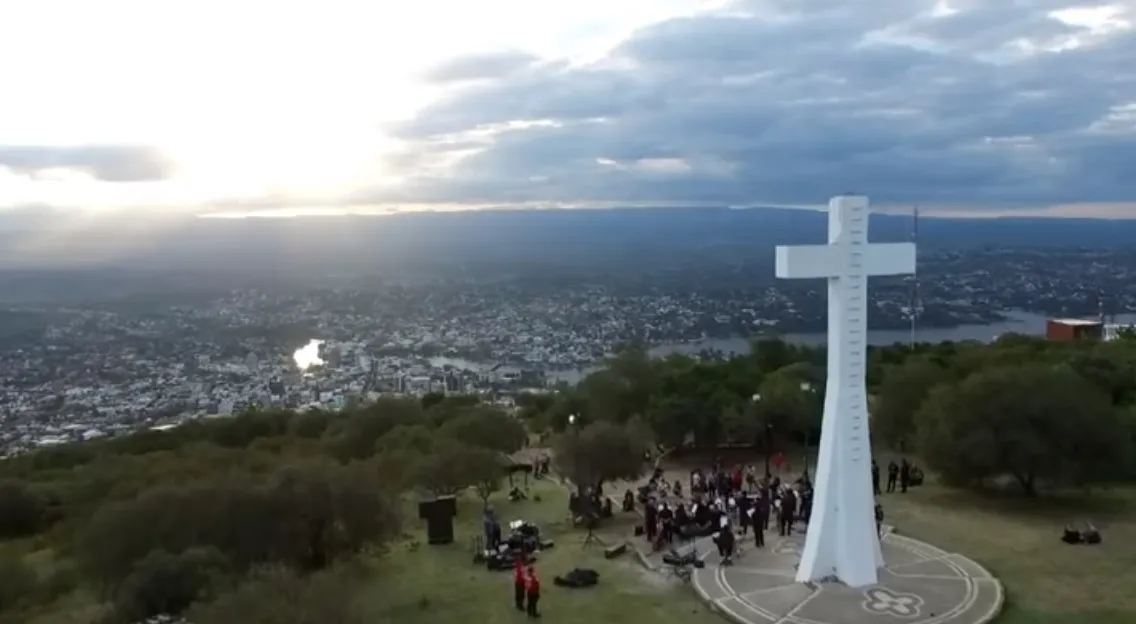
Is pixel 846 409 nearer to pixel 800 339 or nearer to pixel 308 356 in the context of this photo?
pixel 800 339

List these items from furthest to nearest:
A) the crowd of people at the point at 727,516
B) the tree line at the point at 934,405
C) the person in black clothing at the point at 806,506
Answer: the tree line at the point at 934,405 < the person in black clothing at the point at 806,506 < the crowd of people at the point at 727,516

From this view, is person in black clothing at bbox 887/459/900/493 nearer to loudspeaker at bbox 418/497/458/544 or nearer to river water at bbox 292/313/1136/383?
loudspeaker at bbox 418/497/458/544

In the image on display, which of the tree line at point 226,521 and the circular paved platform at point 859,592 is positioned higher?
the tree line at point 226,521

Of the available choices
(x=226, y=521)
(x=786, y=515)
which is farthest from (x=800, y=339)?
(x=226, y=521)

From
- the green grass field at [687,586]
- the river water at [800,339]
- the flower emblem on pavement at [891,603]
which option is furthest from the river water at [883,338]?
the flower emblem on pavement at [891,603]

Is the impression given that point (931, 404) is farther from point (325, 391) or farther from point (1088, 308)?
point (1088, 308)

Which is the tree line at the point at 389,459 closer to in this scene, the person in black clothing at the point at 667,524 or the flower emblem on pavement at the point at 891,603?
the person in black clothing at the point at 667,524
